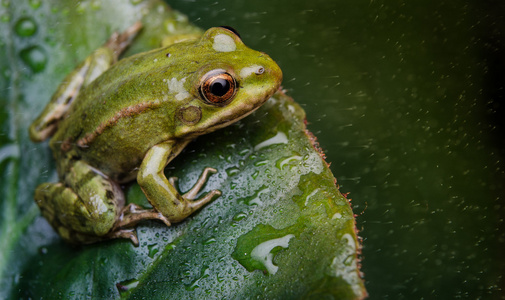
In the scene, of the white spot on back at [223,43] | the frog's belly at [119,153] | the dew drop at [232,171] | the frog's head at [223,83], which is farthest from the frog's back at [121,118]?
the dew drop at [232,171]

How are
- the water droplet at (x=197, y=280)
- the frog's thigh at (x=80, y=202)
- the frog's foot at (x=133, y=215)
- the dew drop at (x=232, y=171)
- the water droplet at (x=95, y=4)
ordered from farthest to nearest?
the water droplet at (x=95, y=4), the frog's thigh at (x=80, y=202), the frog's foot at (x=133, y=215), the dew drop at (x=232, y=171), the water droplet at (x=197, y=280)

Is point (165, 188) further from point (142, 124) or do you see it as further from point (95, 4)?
point (95, 4)

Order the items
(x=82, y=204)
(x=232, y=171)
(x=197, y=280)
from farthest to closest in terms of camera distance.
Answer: (x=82, y=204), (x=232, y=171), (x=197, y=280)

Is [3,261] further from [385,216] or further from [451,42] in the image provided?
[451,42]

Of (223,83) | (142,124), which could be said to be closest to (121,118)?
(142,124)

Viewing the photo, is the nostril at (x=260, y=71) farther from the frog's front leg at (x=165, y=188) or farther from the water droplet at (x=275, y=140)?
the frog's front leg at (x=165, y=188)

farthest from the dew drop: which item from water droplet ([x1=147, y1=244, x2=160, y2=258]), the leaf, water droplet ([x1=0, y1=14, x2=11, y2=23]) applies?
water droplet ([x1=0, y1=14, x2=11, y2=23])

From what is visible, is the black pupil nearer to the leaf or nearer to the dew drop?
the leaf

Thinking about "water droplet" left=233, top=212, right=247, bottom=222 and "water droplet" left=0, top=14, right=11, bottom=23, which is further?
"water droplet" left=0, top=14, right=11, bottom=23
